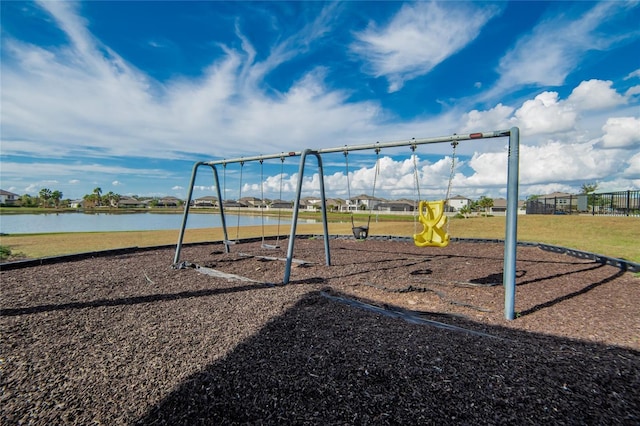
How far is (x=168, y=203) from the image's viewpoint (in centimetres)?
12300

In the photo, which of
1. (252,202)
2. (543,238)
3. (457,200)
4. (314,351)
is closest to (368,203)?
(543,238)

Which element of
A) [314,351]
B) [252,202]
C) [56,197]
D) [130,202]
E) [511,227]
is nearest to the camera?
[314,351]

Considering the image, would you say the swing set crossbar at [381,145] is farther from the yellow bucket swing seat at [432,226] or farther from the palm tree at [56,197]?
the palm tree at [56,197]

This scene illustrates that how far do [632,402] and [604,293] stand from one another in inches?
162

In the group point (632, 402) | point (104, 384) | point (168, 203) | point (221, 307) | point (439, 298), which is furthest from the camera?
point (168, 203)

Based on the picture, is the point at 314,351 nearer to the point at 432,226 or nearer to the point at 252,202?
the point at 432,226

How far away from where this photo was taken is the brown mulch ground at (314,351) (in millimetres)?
2230

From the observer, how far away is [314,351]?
2.99 metres

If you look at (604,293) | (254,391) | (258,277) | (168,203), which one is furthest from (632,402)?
(168,203)

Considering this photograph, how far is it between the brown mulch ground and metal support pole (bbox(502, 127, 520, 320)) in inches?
11.4

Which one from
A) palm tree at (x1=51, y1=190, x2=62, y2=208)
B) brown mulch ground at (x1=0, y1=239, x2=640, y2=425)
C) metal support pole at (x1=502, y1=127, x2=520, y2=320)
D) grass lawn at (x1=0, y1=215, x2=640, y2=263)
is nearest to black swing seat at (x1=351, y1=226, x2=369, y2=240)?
grass lawn at (x1=0, y1=215, x2=640, y2=263)

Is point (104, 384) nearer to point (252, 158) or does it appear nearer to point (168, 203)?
point (252, 158)

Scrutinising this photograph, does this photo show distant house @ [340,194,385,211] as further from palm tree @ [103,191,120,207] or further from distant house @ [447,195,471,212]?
palm tree @ [103,191,120,207]

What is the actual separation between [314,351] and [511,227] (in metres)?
3.30
